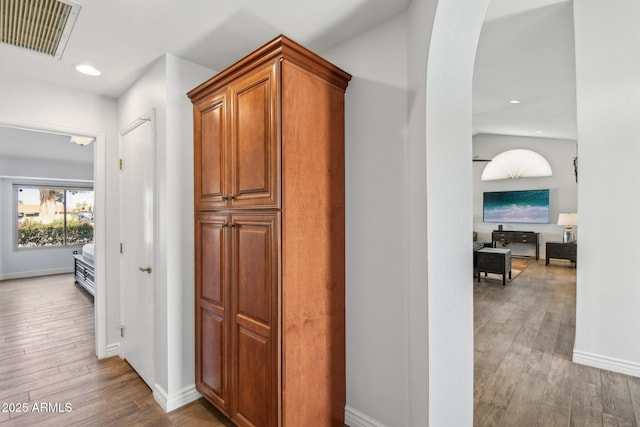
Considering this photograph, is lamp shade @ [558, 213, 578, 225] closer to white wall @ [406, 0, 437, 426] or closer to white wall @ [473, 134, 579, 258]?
white wall @ [473, 134, 579, 258]

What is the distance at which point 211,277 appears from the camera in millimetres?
1969

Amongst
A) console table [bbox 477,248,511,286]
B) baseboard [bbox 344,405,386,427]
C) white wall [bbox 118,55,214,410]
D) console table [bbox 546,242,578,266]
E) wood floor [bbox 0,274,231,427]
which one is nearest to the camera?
baseboard [bbox 344,405,386,427]

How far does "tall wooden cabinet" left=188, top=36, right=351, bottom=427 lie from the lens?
1.51m

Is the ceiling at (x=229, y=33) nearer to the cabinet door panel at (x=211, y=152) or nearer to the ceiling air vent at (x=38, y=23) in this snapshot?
the ceiling air vent at (x=38, y=23)

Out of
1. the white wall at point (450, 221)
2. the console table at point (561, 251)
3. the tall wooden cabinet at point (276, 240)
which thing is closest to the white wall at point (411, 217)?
the white wall at point (450, 221)

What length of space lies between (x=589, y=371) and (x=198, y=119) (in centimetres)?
371

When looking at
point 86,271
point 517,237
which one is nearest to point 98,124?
point 86,271

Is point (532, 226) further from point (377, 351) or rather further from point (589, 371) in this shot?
point (377, 351)

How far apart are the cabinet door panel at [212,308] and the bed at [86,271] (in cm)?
372

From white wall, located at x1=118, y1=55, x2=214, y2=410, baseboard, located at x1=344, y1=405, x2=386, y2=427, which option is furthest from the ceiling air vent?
baseboard, located at x1=344, y1=405, x2=386, y2=427

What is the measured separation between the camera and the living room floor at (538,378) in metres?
1.92

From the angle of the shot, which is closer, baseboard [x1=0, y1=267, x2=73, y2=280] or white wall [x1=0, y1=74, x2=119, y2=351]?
white wall [x1=0, y1=74, x2=119, y2=351]

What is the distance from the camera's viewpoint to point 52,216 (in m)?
6.73

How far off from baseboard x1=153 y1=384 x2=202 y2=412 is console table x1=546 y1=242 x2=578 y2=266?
7.68 metres
